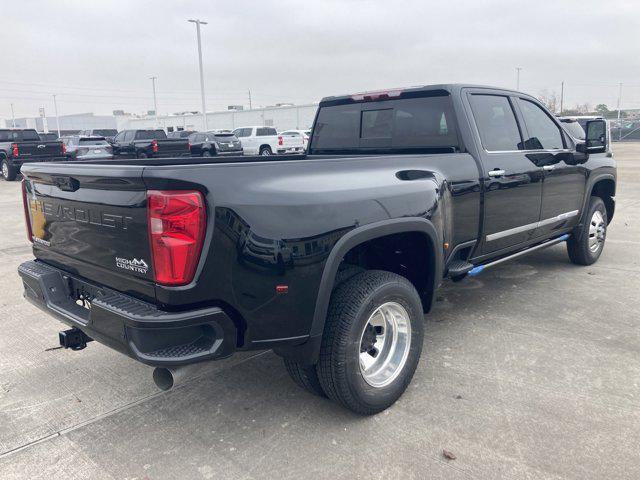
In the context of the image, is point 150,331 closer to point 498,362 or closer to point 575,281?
point 498,362

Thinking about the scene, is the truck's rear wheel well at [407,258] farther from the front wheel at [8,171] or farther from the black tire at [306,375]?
the front wheel at [8,171]

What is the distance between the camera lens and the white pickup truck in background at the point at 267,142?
27.6m

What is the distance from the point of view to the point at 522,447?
2.78 metres

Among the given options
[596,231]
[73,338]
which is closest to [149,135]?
[596,231]

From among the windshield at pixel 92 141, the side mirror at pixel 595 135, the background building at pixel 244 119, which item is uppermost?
the background building at pixel 244 119

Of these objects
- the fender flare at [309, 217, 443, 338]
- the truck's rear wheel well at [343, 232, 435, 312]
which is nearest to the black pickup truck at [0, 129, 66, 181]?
the truck's rear wheel well at [343, 232, 435, 312]

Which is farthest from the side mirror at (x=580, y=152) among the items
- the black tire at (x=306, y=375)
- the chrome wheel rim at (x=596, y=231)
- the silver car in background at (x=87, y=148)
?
the silver car in background at (x=87, y=148)

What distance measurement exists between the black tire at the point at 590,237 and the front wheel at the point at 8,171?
18736 mm

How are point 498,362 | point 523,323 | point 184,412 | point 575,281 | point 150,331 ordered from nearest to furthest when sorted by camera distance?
point 150,331
point 184,412
point 498,362
point 523,323
point 575,281

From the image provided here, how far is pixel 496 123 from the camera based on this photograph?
438cm

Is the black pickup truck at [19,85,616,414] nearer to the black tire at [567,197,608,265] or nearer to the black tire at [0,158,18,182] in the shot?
the black tire at [567,197,608,265]

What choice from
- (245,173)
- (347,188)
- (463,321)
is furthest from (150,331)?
(463,321)

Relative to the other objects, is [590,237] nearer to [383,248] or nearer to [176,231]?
[383,248]

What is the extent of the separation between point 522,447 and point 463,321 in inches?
72.0
